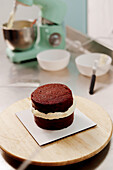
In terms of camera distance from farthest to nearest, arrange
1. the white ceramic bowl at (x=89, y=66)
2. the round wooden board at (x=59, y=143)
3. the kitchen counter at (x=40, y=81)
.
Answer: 1. the white ceramic bowl at (x=89, y=66)
2. the kitchen counter at (x=40, y=81)
3. the round wooden board at (x=59, y=143)

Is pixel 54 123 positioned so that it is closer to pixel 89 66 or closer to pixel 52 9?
pixel 89 66

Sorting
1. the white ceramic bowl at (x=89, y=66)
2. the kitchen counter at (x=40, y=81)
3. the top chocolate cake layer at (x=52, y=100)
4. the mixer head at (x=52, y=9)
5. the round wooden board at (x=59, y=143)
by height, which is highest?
the mixer head at (x=52, y=9)

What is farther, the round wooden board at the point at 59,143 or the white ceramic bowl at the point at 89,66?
the white ceramic bowl at the point at 89,66

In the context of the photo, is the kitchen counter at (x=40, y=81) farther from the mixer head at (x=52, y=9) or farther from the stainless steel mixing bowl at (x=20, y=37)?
the mixer head at (x=52, y=9)

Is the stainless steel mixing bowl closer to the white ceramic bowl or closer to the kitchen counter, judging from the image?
the kitchen counter

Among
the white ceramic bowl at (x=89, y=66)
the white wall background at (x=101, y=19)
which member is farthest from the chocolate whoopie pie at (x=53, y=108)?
the white wall background at (x=101, y=19)


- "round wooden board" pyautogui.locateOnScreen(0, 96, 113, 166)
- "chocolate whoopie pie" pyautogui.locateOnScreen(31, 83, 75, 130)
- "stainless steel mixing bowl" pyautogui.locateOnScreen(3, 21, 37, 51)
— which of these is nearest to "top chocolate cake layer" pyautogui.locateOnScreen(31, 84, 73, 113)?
"chocolate whoopie pie" pyautogui.locateOnScreen(31, 83, 75, 130)

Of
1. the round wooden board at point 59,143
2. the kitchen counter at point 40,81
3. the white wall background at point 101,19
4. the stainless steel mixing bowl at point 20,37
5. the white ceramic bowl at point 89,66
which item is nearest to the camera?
the round wooden board at point 59,143

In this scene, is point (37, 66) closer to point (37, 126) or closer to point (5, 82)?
point (5, 82)
